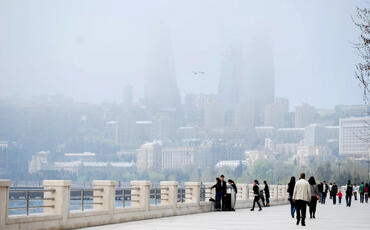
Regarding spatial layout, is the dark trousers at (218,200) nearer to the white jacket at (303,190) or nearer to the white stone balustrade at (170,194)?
the white stone balustrade at (170,194)

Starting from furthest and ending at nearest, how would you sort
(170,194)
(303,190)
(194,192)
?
(194,192)
(170,194)
(303,190)

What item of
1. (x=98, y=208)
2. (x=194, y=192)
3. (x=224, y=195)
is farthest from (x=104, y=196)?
(x=224, y=195)

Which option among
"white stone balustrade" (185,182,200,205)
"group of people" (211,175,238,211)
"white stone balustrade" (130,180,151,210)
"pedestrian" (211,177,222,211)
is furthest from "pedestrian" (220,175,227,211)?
"white stone balustrade" (130,180,151,210)

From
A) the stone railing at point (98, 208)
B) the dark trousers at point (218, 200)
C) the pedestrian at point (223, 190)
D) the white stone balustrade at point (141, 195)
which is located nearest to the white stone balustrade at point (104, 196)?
the stone railing at point (98, 208)

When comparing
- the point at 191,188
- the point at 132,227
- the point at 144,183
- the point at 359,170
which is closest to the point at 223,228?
the point at 132,227

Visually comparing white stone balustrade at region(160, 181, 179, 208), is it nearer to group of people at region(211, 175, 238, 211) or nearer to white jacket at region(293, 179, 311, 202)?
group of people at region(211, 175, 238, 211)

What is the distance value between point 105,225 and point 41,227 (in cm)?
457

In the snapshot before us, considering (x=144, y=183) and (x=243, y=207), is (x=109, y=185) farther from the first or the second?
(x=243, y=207)

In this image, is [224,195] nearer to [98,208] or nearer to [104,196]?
[104,196]

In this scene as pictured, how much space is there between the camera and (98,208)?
79.2ft

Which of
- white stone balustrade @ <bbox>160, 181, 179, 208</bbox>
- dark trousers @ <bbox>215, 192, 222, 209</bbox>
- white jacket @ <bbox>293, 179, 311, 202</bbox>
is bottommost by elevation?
dark trousers @ <bbox>215, 192, 222, 209</bbox>

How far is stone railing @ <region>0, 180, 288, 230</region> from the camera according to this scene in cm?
1816

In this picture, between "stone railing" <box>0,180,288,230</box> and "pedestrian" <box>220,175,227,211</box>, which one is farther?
"pedestrian" <box>220,175,227,211</box>

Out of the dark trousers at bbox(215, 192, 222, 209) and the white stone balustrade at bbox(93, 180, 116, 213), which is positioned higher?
the white stone balustrade at bbox(93, 180, 116, 213)
